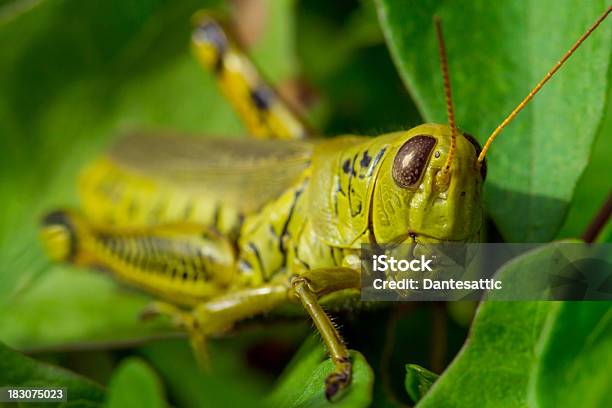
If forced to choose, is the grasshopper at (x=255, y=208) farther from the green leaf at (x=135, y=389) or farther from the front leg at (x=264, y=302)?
the green leaf at (x=135, y=389)

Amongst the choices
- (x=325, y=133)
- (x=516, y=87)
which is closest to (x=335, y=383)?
(x=516, y=87)

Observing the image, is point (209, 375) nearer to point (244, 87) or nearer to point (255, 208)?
point (255, 208)

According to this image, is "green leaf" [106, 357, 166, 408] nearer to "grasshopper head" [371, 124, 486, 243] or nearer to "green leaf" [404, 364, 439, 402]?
"green leaf" [404, 364, 439, 402]

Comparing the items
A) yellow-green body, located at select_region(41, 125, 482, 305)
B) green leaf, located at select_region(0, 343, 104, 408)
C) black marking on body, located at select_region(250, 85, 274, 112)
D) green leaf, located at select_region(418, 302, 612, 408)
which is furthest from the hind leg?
green leaf, located at select_region(418, 302, 612, 408)

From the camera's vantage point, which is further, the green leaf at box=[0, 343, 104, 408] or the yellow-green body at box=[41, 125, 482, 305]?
the yellow-green body at box=[41, 125, 482, 305]

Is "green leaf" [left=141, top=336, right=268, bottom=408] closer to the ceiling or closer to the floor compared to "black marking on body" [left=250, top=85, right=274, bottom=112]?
closer to the floor

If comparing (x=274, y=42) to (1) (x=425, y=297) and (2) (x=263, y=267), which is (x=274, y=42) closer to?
(2) (x=263, y=267)
